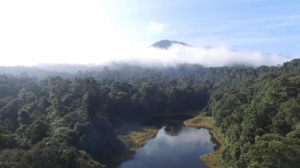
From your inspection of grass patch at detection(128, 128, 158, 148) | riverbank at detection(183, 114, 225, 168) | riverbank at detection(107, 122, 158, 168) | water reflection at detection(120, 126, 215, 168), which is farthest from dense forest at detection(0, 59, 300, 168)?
water reflection at detection(120, 126, 215, 168)

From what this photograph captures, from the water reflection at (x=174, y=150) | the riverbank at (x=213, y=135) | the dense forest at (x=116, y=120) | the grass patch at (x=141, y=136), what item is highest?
the dense forest at (x=116, y=120)

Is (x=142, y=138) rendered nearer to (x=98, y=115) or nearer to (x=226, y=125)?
(x=98, y=115)

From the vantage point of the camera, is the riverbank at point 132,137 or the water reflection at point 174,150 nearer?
the water reflection at point 174,150

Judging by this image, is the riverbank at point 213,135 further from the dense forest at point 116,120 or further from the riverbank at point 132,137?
the riverbank at point 132,137

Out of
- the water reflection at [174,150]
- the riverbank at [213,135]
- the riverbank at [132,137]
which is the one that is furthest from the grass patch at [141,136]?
the riverbank at [213,135]

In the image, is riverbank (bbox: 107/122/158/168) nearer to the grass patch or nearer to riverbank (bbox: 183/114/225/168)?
the grass patch

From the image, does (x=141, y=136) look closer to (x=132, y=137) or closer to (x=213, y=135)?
(x=132, y=137)
